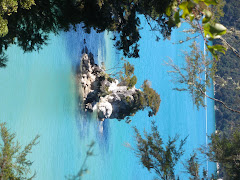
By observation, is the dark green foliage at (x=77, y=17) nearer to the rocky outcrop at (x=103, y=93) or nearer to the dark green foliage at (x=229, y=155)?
the dark green foliage at (x=229, y=155)

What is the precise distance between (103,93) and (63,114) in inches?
92.3

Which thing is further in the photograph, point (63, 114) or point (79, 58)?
point (79, 58)

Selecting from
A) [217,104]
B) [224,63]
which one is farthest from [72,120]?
[217,104]

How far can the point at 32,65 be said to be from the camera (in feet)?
40.2

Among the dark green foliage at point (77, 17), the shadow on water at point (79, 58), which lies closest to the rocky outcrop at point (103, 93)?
the shadow on water at point (79, 58)

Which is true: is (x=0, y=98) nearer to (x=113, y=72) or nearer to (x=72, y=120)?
(x=72, y=120)

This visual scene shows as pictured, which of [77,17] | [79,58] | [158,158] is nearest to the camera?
[77,17]

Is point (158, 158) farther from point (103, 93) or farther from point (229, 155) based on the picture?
point (103, 93)

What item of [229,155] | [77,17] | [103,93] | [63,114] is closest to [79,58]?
[103,93]

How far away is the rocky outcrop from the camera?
1565cm

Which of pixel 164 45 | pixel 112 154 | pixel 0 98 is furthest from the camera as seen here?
pixel 164 45

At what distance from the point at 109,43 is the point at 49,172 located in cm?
973

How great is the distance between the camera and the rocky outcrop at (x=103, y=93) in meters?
15.6

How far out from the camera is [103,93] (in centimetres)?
1548
